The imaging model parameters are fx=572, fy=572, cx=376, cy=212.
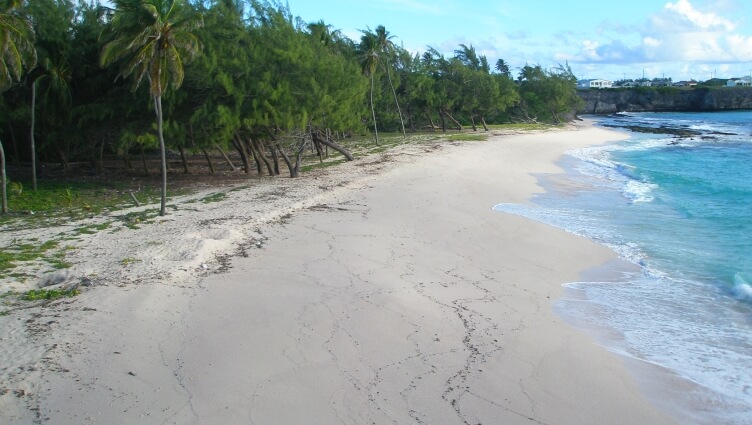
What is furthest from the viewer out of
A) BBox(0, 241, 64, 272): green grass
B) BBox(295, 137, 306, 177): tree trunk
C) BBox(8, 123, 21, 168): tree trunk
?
BBox(8, 123, 21, 168): tree trunk

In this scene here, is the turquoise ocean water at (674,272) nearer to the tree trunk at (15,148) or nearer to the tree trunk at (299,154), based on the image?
the tree trunk at (299,154)

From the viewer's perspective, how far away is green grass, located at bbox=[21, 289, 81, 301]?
9.78 m

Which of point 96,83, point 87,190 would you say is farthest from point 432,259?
point 96,83

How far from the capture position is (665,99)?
12300cm

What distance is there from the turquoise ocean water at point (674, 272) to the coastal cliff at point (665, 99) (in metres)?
96.4

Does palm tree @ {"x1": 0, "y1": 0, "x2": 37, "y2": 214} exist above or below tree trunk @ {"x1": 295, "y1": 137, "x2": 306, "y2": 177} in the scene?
above

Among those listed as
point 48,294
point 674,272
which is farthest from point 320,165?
point 48,294

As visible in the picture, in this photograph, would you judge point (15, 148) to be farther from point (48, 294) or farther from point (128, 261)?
point (48, 294)

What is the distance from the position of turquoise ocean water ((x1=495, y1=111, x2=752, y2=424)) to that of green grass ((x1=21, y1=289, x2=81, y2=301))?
8796 mm

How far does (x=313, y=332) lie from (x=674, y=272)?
8922mm

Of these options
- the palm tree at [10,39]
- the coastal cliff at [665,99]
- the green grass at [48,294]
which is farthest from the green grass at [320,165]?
the coastal cliff at [665,99]

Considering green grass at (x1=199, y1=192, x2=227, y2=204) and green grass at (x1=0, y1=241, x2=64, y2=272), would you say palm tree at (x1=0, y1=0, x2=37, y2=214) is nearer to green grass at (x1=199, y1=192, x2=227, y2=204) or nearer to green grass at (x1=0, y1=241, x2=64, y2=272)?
green grass at (x1=0, y1=241, x2=64, y2=272)

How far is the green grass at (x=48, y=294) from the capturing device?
9.78 meters

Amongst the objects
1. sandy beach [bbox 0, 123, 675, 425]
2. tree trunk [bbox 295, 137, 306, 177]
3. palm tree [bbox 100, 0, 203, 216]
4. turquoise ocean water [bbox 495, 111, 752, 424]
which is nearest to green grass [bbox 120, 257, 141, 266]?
sandy beach [bbox 0, 123, 675, 425]
